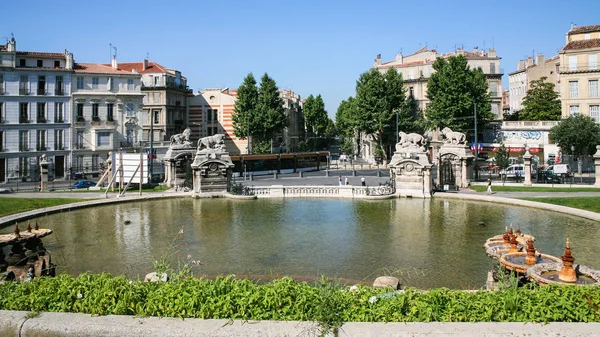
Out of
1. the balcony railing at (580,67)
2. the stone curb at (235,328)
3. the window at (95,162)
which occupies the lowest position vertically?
the stone curb at (235,328)

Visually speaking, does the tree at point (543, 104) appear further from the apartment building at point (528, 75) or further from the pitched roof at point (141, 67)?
the pitched roof at point (141, 67)

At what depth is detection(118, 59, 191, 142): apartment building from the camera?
81750 millimetres

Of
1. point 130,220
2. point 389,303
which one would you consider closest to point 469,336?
point 389,303

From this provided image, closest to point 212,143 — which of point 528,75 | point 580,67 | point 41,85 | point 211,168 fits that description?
point 211,168

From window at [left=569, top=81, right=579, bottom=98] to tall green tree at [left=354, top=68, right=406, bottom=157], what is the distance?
2508 cm

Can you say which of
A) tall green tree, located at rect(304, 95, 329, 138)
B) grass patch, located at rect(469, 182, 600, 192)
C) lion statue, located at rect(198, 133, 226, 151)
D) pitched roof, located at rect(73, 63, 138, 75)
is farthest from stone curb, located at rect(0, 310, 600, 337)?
tall green tree, located at rect(304, 95, 329, 138)

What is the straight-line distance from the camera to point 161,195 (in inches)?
1615

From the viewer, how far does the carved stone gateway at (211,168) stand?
42062 millimetres

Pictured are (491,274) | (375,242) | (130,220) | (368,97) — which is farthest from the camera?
(368,97)

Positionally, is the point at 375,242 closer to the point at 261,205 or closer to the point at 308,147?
the point at 261,205

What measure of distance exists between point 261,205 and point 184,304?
1110 inches

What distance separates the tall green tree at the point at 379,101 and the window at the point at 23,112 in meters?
48.2

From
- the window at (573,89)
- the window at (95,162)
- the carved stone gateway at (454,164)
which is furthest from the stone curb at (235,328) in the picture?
the window at (573,89)

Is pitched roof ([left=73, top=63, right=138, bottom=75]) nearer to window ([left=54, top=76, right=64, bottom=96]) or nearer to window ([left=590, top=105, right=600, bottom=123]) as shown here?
window ([left=54, top=76, right=64, bottom=96])
